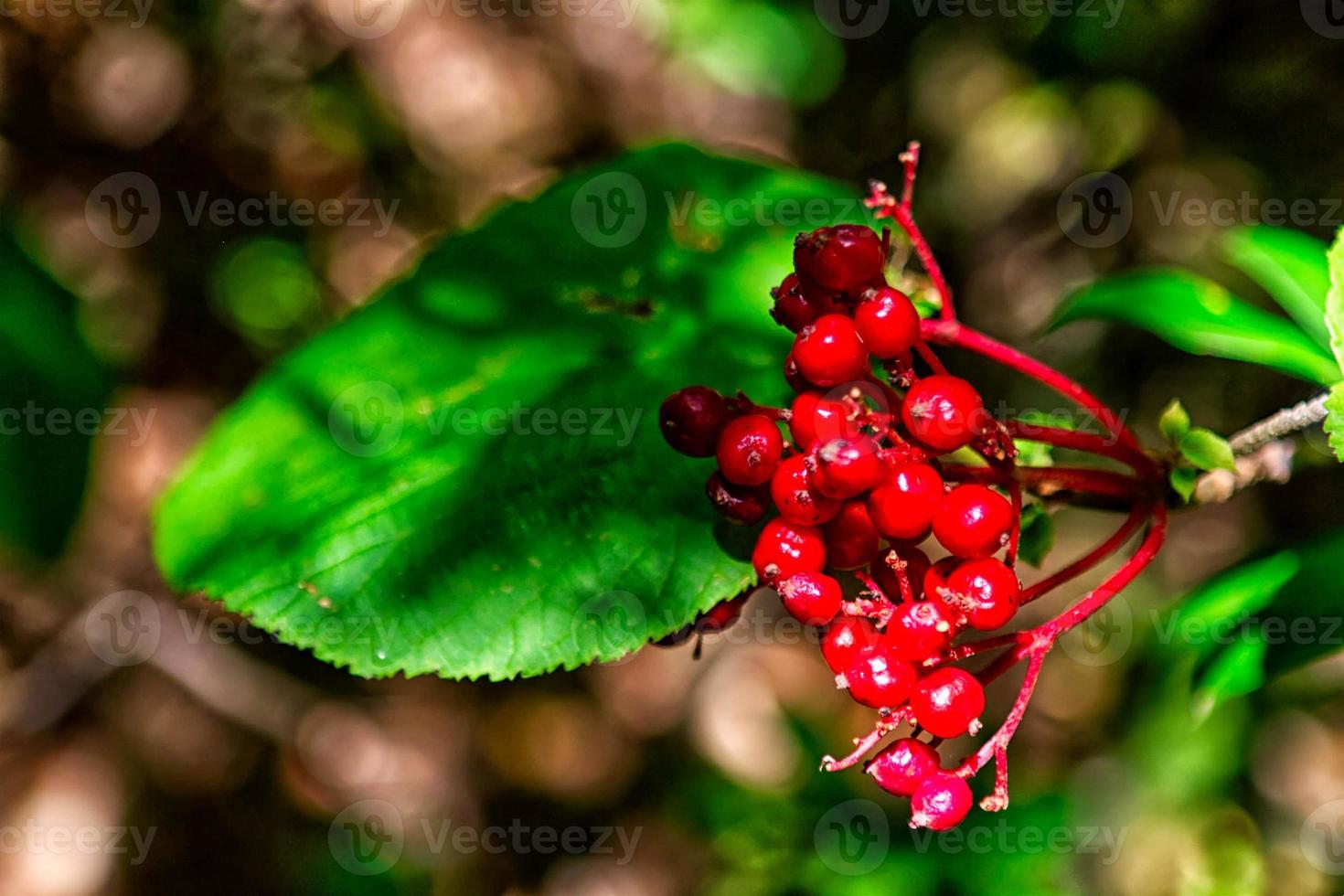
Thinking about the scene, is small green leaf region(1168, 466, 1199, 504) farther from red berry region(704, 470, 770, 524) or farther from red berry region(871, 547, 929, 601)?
red berry region(704, 470, 770, 524)

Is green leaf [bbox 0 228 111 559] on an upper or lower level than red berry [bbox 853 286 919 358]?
lower

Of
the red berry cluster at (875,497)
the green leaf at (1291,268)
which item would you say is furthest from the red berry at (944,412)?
the green leaf at (1291,268)

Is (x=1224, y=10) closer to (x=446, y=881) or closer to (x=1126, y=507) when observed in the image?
(x=1126, y=507)

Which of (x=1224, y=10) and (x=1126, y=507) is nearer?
(x=1126, y=507)

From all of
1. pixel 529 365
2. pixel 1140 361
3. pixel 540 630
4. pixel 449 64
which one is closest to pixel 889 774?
pixel 540 630

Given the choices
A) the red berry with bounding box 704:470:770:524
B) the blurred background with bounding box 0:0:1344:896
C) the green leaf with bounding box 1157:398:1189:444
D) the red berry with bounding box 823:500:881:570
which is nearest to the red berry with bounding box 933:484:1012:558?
the red berry with bounding box 823:500:881:570

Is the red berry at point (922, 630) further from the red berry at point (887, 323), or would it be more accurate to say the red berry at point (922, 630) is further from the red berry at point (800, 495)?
the red berry at point (887, 323)

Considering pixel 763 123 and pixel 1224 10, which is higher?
pixel 1224 10

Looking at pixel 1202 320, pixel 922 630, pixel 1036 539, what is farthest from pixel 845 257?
pixel 1202 320
